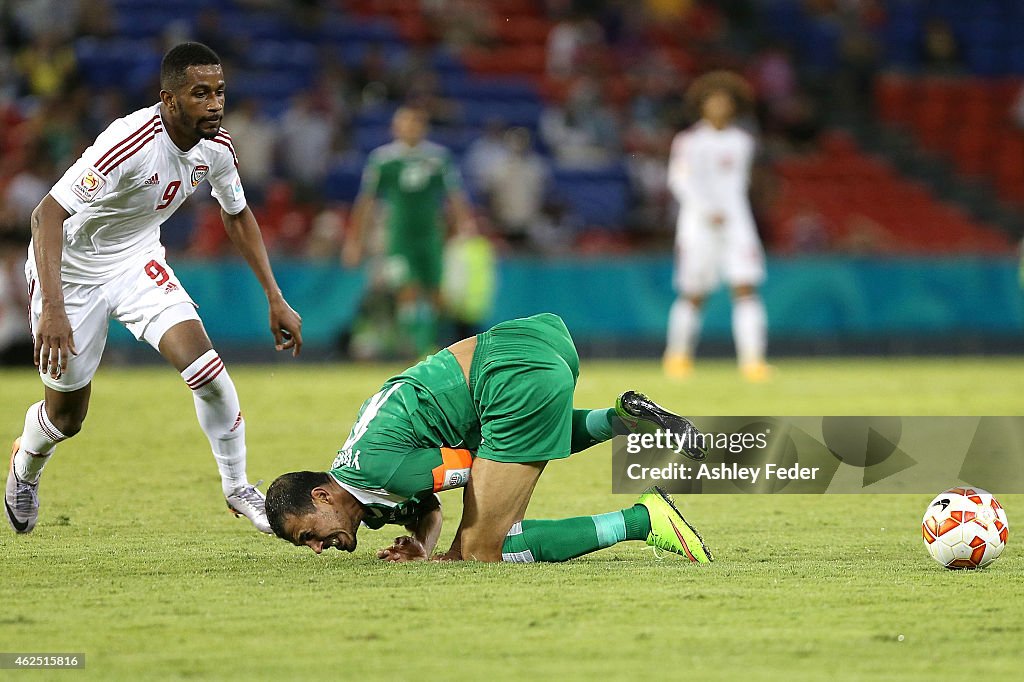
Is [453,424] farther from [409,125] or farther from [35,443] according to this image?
[409,125]

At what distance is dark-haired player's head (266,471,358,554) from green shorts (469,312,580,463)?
0.55 meters

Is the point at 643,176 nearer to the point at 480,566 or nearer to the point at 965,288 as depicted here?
the point at 965,288

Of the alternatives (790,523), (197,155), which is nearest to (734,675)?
(790,523)

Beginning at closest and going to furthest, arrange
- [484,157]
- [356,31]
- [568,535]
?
1. [568,535]
2. [484,157]
3. [356,31]

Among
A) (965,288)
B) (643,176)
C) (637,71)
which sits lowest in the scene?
(965,288)

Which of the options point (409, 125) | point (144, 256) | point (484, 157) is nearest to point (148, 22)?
point (484, 157)

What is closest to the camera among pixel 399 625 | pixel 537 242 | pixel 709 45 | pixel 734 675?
pixel 734 675

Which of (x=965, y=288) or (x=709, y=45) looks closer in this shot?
(x=965, y=288)

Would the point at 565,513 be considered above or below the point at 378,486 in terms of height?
below

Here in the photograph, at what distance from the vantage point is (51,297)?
5.45m

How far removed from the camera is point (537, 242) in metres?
17.7

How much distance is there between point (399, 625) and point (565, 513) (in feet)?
8.37

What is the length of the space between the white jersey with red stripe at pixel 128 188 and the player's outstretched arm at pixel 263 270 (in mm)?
70

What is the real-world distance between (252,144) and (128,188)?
11.0 metres
